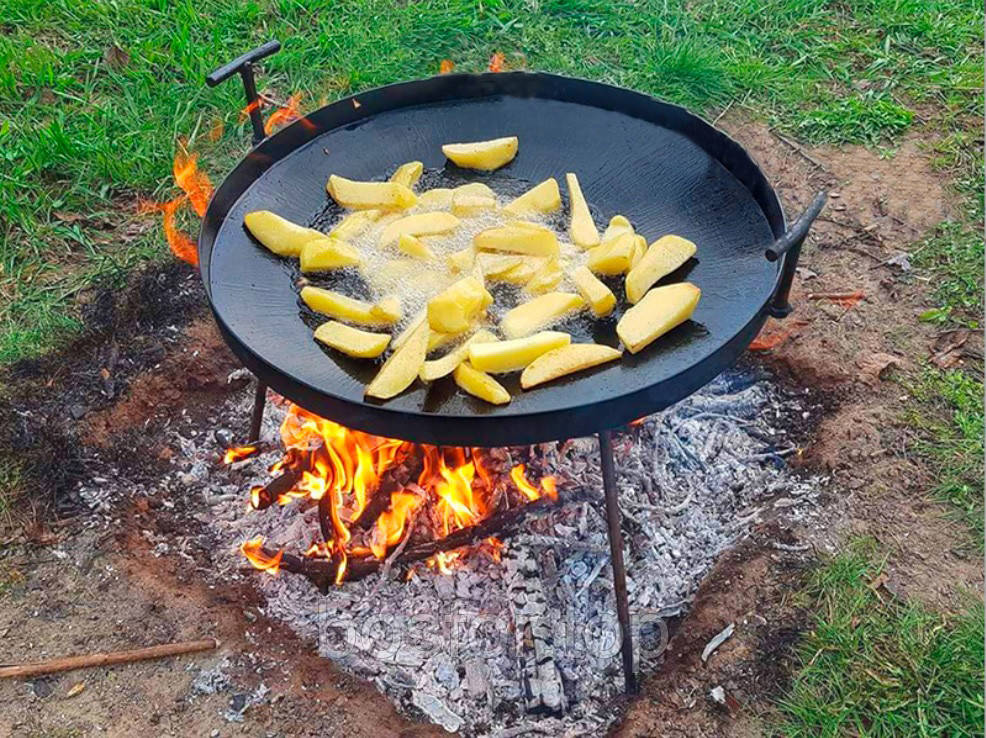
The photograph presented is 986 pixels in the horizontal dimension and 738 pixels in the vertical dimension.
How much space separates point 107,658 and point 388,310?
4.79 ft

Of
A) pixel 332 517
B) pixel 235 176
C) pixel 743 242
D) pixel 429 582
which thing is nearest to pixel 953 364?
pixel 743 242

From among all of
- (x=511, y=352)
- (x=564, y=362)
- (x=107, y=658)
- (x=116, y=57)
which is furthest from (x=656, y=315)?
(x=116, y=57)

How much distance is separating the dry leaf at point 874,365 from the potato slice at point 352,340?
2157 millimetres

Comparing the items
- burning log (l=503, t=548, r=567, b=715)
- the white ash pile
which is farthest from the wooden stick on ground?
burning log (l=503, t=548, r=567, b=715)

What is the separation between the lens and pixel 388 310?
2.73m

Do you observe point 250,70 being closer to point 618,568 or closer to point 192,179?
point 192,179

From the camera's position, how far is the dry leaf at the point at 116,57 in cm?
542

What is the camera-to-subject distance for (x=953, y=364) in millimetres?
3814

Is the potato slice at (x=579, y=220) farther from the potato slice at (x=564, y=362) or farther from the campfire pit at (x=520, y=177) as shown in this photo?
the potato slice at (x=564, y=362)

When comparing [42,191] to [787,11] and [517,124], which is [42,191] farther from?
[787,11]

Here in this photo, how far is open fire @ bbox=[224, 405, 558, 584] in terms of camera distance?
3215 millimetres

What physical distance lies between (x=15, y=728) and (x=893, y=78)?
5392 mm

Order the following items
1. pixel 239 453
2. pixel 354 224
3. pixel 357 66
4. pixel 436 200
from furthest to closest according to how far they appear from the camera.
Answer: pixel 357 66 → pixel 239 453 → pixel 436 200 → pixel 354 224

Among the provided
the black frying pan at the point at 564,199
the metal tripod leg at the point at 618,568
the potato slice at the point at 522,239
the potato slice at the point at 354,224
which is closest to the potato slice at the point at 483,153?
the black frying pan at the point at 564,199
